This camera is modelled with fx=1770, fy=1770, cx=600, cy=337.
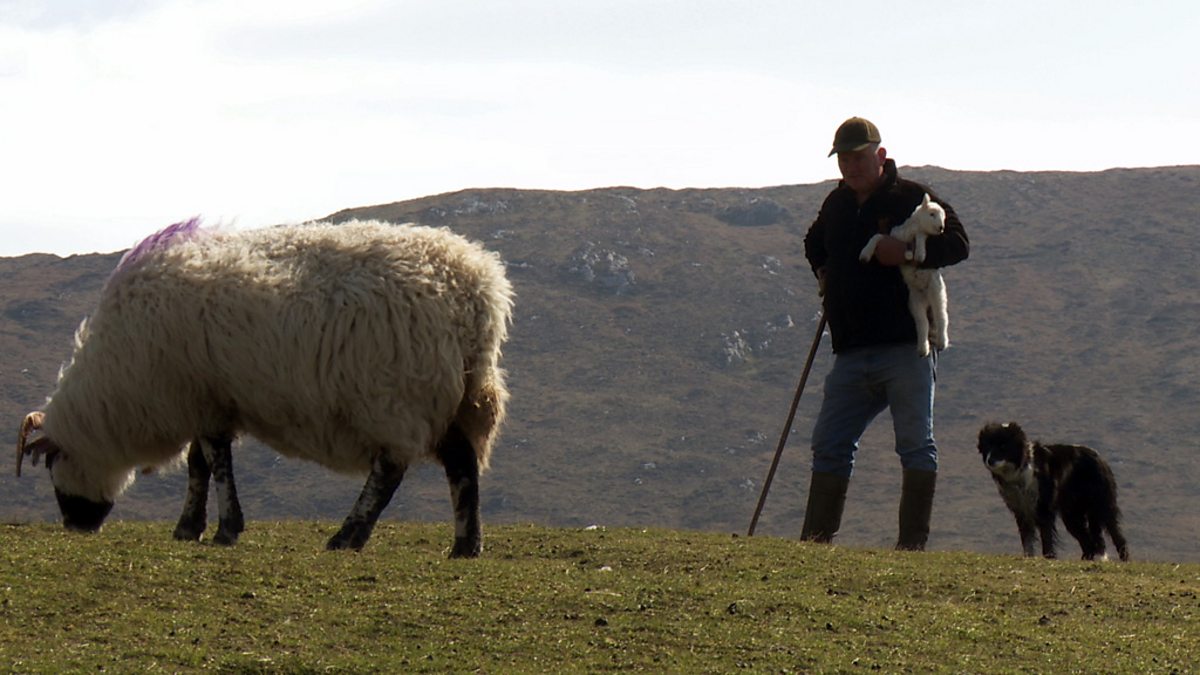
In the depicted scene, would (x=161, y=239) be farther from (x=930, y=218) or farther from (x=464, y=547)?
(x=930, y=218)

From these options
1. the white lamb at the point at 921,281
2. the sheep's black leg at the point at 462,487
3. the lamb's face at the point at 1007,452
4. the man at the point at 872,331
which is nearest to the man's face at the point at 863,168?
the man at the point at 872,331

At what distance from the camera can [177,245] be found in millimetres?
Answer: 12062

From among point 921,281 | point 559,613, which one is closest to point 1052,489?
point 921,281

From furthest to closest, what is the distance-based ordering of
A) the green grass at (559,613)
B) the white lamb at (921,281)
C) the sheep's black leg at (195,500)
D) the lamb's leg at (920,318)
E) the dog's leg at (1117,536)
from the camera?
the dog's leg at (1117,536) → the lamb's leg at (920,318) → the white lamb at (921,281) → the sheep's black leg at (195,500) → the green grass at (559,613)

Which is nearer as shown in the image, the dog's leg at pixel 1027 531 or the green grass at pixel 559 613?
the green grass at pixel 559 613

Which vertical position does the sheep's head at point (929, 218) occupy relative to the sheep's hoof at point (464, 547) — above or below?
above

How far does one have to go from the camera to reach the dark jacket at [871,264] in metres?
12.6

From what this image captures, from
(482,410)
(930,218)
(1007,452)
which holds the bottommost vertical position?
(1007,452)

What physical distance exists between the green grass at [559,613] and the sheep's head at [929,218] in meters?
2.36

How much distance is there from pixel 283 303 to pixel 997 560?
5274 millimetres

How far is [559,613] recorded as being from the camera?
9.47m

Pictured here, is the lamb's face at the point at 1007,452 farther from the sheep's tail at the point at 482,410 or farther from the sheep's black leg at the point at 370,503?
the sheep's black leg at the point at 370,503

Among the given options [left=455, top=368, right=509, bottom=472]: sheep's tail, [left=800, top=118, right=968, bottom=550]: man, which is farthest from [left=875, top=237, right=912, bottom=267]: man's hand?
[left=455, top=368, right=509, bottom=472]: sheep's tail

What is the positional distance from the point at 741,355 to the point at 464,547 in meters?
101
